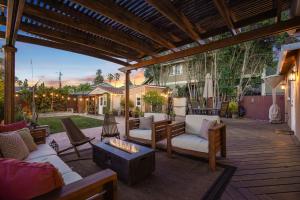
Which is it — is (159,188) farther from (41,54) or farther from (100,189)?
(41,54)

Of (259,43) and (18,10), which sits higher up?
(259,43)

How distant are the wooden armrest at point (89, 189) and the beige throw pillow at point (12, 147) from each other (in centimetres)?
171

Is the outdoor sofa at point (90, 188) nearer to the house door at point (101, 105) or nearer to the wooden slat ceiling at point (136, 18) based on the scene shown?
the wooden slat ceiling at point (136, 18)

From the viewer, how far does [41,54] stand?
1360 cm

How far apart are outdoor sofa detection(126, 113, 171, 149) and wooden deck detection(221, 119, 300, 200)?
170 centimetres

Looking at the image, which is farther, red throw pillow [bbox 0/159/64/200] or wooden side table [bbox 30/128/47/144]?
wooden side table [bbox 30/128/47/144]

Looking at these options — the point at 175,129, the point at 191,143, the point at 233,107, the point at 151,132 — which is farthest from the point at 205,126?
the point at 233,107

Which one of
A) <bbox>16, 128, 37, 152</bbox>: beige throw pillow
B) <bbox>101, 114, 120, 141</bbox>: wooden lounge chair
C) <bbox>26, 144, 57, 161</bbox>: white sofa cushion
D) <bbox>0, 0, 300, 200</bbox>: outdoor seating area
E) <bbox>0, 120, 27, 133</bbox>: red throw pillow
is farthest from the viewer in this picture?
<bbox>101, 114, 120, 141</bbox>: wooden lounge chair

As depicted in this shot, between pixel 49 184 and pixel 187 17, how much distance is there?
9.92ft

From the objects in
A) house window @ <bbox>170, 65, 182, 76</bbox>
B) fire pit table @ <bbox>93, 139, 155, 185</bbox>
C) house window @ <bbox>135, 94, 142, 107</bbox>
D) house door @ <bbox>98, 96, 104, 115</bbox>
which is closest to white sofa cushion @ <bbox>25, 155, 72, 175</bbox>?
fire pit table @ <bbox>93, 139, 155, 185</bbox>

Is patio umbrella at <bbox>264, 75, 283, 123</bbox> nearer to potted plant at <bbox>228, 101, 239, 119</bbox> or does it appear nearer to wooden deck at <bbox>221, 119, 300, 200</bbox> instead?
potted plant at <bbox>228, 101, 239, 119</bbox>

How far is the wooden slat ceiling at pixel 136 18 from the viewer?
2.49 metres

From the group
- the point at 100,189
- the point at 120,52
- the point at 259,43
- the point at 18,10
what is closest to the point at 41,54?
the point at 120,52

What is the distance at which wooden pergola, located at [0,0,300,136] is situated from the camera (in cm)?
248
